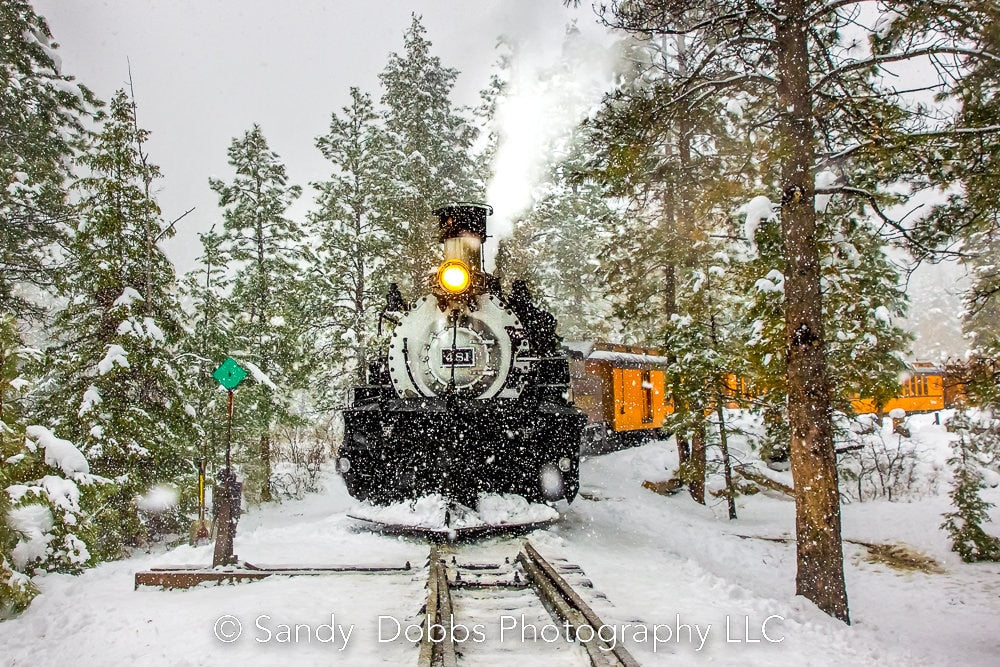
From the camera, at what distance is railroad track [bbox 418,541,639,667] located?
3.94 metres

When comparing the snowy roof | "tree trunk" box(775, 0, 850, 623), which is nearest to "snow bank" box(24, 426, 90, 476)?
"tree trunk" box(775, 0, 850, 623)

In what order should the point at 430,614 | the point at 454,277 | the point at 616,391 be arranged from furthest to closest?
the point at 616,391
the point at 454,277
the point at 430,614

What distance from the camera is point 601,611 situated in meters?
5.04

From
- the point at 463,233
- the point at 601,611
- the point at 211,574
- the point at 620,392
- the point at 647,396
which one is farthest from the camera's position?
the point at 647,396

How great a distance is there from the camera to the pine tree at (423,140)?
1870 cm

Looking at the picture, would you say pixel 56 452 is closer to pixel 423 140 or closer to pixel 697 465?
pixel 697 465

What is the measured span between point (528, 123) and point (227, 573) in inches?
707

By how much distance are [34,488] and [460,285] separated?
4.79 meters

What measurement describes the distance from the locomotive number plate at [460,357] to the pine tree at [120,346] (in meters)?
5.13

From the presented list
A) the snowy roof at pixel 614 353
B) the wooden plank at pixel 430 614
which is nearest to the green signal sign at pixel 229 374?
the wooden plank at pixel 430 614

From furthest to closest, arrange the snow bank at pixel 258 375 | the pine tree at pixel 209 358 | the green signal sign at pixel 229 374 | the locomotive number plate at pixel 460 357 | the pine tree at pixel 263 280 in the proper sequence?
1. the pine tree at pixel 263 280
2. the pine tree at pixel 209 358
3. the snow bank at pixel 258 375
4. the locomotive number plate at pixel 460 357
5. the green signal sign at pixel 229 374

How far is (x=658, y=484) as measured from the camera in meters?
15.1

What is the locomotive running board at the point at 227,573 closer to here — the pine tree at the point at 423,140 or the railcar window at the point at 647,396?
the pine tree at the point at 423,140

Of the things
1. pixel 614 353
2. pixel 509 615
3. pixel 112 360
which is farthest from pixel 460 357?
pixel 614 353
